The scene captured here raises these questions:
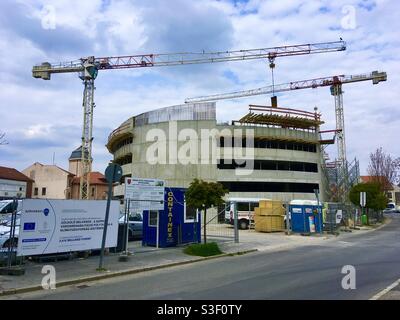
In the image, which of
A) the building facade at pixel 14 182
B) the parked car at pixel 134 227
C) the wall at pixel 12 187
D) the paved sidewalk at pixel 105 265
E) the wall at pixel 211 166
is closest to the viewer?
the paved sidewalk at pixel 105 265

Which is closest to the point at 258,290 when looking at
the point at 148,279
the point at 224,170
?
the point at 148,279

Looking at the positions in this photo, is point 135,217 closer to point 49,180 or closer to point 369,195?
point 369,195

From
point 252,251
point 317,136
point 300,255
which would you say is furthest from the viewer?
point 317,136

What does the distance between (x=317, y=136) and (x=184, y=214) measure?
146 ft

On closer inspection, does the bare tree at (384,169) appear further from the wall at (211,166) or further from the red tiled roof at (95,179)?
the red tiled roof at (95,179)

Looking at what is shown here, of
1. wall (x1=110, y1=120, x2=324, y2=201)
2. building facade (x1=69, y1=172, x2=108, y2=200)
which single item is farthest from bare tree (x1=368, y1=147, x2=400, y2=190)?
building facade (x1=69, y1=172, x2=108, y2=200)

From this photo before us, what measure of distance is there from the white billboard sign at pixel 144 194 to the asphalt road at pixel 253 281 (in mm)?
3359

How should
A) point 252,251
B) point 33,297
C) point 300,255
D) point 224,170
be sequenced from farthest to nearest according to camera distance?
point 224,170, point 252,251, point 300,255, point 33,297

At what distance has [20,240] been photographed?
11.2 m

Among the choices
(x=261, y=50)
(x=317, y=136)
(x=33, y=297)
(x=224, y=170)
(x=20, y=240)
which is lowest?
(x=33, y=297)

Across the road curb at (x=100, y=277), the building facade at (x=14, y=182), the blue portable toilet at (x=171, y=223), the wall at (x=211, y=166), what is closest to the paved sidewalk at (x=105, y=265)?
the road curb at (x=100, y=277)

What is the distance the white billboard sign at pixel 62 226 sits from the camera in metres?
11.5

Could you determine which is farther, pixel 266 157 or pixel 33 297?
pixel 266 157

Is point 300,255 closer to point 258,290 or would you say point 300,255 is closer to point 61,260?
A: point 258,290
